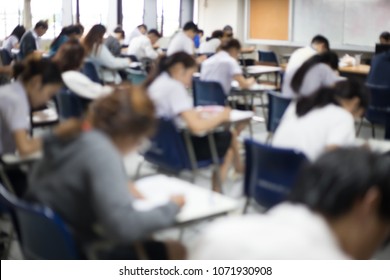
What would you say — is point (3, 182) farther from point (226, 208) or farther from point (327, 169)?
point (327, 169)

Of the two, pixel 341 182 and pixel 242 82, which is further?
pixel 242 82

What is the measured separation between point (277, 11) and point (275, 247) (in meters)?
12.1

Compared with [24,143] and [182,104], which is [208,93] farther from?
[24,143]

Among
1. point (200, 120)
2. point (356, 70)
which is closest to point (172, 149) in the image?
point (200, 120)

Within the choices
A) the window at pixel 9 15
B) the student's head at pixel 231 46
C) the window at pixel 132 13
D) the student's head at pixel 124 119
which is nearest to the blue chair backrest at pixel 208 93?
the student's head at pixel 231 46

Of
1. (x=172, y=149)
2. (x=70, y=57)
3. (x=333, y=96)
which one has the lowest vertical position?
→ (x=172, y=149)

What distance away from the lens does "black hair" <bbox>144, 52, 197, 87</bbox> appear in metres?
4.05

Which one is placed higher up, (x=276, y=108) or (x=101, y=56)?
(x=101, y=56)

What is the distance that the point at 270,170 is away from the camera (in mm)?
2770

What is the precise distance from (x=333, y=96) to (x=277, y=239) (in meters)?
2.06

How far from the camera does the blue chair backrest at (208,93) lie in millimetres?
5394

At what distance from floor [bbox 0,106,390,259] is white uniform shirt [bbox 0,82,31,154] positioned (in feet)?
2.09

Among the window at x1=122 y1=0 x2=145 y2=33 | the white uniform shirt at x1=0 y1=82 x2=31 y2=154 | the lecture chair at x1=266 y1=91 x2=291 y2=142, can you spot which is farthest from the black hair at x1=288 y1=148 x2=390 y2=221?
the window at x1=122 y1=0 x2=145 y2=33
